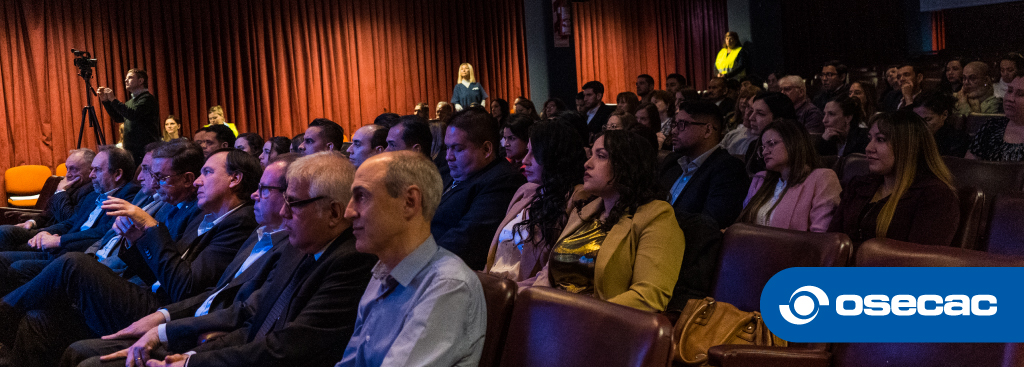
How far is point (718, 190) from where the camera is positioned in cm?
352

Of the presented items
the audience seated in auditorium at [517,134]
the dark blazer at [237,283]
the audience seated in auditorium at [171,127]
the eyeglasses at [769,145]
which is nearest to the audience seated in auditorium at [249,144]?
the audience seated in auditorium at [517,134]

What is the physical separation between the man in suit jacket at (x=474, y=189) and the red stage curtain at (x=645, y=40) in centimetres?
1004

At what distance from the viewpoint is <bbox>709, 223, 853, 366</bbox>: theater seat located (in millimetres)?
1955

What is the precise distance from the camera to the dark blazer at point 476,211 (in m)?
3.24

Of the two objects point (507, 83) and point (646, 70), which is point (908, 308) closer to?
point (507, 83)

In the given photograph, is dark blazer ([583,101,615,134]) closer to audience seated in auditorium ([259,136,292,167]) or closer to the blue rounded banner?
audience seated in auditorium ([259,136,292,167])

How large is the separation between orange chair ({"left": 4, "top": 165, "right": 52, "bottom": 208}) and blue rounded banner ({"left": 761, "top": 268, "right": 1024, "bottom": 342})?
8.59 m

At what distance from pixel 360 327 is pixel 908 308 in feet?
4.18

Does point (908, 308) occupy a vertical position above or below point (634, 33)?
below

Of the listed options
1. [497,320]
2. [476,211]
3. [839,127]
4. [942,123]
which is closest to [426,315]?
[497,320]

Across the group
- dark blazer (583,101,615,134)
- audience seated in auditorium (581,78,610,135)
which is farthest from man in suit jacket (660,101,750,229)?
audience seated in auditorium (581,78,610,135)

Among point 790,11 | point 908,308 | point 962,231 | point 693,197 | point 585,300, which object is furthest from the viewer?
point 790,11

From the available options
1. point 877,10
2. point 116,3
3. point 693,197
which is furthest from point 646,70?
point 693,197

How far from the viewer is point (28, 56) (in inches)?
353
